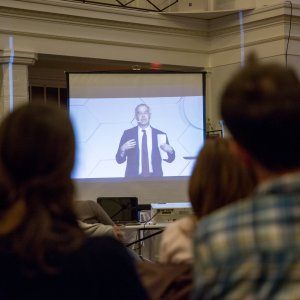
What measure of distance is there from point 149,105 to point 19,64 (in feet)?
6.63

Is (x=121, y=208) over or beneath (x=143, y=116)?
beneath

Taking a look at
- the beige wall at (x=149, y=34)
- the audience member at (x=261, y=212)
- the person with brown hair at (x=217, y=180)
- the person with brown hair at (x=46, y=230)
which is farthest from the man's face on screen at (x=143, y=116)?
the audience member at (x=261, y=212)

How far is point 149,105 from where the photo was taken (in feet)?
24.0

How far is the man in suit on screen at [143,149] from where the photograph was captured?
23.5ft

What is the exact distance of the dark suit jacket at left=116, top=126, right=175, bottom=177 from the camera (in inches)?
282

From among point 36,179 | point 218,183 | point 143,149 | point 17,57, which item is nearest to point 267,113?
point 36,179

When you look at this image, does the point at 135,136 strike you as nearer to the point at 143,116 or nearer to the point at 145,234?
the point at 143,116

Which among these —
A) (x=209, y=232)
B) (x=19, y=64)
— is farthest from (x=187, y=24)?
(x=209, y=232)

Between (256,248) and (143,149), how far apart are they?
6063 mm

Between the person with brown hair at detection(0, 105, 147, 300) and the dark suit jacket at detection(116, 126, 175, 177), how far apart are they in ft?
19.3

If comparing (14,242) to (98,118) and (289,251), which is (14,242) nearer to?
(289,251)

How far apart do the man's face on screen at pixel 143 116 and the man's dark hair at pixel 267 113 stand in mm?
6010

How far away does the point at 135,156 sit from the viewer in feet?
23.6

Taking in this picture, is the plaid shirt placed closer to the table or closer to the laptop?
the table
